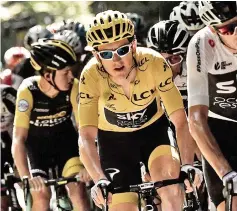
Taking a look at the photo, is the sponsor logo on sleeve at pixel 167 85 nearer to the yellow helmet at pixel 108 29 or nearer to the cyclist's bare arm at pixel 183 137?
the cyclist's bare arm at pixel 183 137

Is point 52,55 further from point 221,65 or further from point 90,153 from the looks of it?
point 221,65

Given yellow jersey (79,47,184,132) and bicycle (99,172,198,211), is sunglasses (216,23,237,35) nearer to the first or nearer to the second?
yellow jersey (79,47,184,132)

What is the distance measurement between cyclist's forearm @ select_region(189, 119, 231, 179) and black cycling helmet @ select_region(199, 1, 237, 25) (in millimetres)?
661

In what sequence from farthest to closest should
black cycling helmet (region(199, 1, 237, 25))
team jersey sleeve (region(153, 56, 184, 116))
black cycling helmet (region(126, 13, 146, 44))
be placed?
black cycling helmet (region(126, 13, 146, 44)) → team jersey sleeve (region(153, 56, 184, 116)) → black cycling helmet (region(199, 1, 237, 25))

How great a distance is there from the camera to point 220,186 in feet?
17.0

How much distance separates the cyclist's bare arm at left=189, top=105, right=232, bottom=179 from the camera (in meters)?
4.86

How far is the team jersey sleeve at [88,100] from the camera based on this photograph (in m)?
5.76

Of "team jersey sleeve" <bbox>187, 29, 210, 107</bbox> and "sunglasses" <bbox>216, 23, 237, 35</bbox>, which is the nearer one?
"sunglasses" <bbox>216, 23, 237, 35</bbox>

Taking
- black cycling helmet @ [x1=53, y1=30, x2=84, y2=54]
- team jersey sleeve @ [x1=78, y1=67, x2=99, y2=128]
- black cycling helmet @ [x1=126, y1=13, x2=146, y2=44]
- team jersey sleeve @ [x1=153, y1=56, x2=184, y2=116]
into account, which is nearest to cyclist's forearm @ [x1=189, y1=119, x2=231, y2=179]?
team jersey sleeve @ [x1=153, y1=56, x2=184, y2=116]

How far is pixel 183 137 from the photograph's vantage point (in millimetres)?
5516

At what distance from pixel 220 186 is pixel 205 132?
1.30 feet

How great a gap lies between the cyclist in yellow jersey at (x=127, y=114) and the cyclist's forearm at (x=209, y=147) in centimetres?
33

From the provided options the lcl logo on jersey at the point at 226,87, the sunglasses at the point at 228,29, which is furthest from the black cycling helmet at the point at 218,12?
the lcl logo on jersey at the point at 226,87

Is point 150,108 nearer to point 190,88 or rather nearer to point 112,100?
point 112,100
